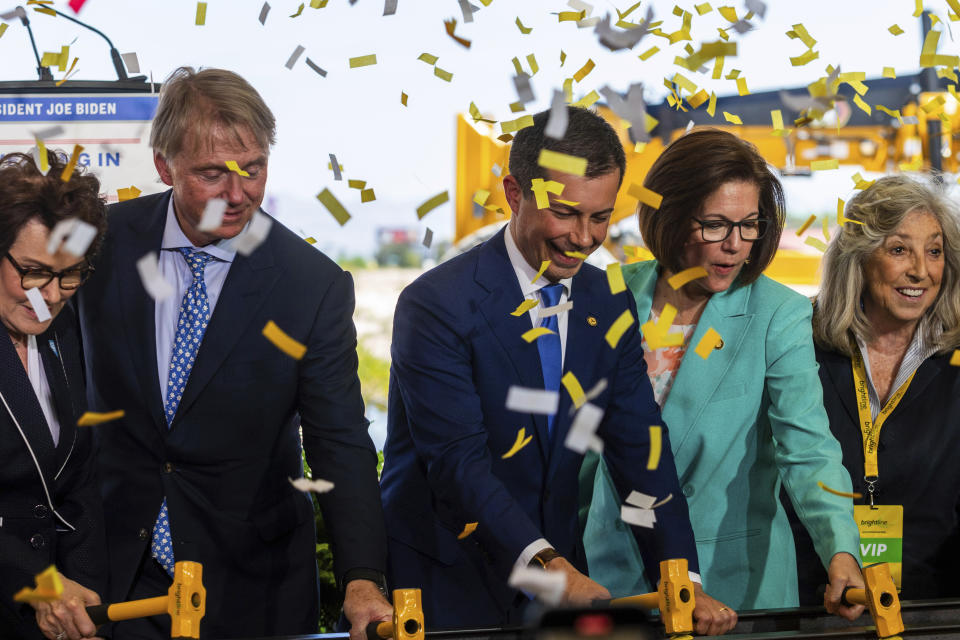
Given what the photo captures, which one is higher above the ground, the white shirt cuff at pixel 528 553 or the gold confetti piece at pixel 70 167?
the gold confetti piece at pixel 70 167

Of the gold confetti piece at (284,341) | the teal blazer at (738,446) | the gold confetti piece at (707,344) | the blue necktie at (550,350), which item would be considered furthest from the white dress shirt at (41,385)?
→ the gold confetti piece at (707,344)

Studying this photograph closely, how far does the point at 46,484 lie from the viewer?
75.3 inches

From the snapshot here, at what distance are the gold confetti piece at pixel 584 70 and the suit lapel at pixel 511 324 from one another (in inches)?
17.5

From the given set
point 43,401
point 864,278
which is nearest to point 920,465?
point 864,278

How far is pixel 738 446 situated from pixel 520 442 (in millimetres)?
534

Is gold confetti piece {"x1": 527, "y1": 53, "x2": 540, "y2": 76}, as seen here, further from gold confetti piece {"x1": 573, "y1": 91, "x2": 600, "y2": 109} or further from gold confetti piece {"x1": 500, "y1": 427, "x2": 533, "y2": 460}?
gold confetti piece {"x1": 500, "y1": 427, "x2": 533, "y2": 460}

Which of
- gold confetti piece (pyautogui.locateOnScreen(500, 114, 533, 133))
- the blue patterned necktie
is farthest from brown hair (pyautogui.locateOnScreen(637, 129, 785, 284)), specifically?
the blue patterned necktie

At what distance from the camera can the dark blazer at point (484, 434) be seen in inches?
78.1

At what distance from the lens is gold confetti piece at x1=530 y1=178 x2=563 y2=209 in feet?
6.47

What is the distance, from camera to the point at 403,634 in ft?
5.10

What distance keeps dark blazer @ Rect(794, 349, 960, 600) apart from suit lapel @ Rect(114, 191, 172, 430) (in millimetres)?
1511

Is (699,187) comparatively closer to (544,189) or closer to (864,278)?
A: (544,189)

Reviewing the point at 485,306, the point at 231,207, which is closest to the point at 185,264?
the point at 231,207

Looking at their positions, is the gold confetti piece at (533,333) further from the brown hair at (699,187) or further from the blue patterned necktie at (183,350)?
the blue patterned necktie at (183,350)
